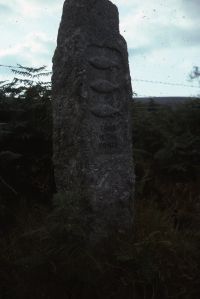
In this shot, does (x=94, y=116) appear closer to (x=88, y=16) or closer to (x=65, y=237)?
(x=88, y=16)

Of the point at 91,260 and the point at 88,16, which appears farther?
the point at 88,16

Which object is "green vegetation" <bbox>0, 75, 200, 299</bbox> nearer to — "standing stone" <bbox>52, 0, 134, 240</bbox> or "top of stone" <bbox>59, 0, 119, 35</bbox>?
"standing stone" <bbox>52, 0, 134, 240</bbox>

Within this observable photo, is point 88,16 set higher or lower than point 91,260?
higher

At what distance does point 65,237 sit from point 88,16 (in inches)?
86.6

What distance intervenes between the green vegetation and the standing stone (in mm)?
322

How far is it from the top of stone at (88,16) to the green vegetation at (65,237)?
1591mm

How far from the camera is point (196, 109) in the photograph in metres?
10.3

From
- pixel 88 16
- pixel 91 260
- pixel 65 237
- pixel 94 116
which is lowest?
pixel 91 260

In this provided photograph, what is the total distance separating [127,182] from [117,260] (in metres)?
1.06

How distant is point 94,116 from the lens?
5473mm

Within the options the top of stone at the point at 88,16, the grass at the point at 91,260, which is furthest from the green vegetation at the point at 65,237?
the top of stone at the point at 88,16

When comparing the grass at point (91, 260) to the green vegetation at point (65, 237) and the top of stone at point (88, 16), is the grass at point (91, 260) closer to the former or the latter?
the green vegetation at point (65, 237)

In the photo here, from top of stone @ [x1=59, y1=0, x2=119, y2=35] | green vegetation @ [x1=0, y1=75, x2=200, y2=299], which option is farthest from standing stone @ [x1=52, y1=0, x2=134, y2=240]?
green vegetation @ [x1=0, y1=75, x2=200, y2=299]

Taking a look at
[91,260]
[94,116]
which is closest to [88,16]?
[94,116]
